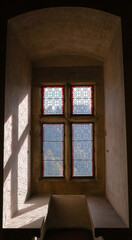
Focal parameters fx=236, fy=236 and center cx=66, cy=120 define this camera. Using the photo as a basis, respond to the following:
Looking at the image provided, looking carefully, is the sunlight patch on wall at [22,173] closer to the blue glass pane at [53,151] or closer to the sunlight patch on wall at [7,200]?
the sunlight patch on wall at [7,200]

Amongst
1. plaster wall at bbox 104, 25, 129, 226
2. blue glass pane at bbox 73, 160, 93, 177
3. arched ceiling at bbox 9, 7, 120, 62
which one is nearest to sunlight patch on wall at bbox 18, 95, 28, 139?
arched ceiling at bbox 9, 7, 120, 62

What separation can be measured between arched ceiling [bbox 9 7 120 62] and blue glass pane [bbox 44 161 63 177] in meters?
2.39

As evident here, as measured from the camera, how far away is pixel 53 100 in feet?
18.2

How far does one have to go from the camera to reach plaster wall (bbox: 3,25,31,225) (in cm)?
349

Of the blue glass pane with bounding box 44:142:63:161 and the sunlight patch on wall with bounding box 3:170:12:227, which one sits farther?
the blue glass pane with bounding box 44:142:63:161

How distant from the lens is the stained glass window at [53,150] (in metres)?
5.36

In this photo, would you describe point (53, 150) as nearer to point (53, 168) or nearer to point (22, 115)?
point (53, 168)

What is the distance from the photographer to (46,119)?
538 centimetres

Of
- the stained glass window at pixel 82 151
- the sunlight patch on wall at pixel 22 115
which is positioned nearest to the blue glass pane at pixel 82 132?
the stained glass window at pixel 82 151

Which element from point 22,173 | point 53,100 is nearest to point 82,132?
point 53,100

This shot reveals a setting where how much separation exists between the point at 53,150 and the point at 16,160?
4.90 feet

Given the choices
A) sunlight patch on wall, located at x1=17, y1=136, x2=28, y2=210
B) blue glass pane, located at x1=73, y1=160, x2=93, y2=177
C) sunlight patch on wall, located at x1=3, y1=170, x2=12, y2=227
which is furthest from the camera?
blue glass pane, located at x1=73, y1=160, x2=93, y2=177

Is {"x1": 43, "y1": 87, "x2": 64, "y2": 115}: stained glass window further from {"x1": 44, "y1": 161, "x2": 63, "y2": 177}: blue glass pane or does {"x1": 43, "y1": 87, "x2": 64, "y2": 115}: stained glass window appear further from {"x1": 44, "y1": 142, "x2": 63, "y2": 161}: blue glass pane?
{"x1": 44, "y1": 161, "x2": 63, "y2": 177}: blue glass pane

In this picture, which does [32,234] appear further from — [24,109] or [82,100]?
[82,100]
